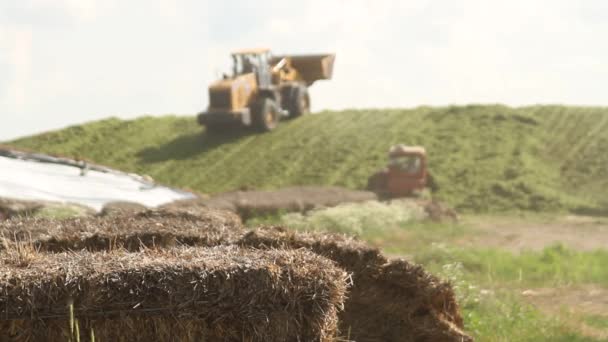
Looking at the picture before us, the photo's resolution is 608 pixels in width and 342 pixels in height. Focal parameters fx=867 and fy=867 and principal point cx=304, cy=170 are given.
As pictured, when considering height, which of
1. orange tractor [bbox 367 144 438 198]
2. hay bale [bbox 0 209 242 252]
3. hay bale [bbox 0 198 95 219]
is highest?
hay bale [bbox 0 209 242 252]

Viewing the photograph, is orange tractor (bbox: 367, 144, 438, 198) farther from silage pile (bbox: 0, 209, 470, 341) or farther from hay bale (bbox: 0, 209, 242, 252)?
silage pile (bbox: 0, 209, 470, 341)

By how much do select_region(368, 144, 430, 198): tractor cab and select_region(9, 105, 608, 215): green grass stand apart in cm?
126

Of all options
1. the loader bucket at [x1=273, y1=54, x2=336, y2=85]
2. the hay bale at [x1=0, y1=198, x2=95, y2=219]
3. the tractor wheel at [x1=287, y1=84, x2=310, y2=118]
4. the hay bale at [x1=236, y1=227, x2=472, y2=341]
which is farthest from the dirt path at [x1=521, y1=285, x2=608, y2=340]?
the loader bucket at [x1=273, y1=54, x2=336, y2=85]

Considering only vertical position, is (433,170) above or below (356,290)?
below

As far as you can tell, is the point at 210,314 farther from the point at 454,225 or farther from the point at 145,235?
the point at 454,225

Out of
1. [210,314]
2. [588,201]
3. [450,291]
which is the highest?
[210,314]

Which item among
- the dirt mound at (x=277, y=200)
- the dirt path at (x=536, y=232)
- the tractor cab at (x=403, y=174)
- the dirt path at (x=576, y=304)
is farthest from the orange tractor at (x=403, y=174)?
the dirt path at (x=576, y=304)

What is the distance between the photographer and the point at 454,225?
17938mm

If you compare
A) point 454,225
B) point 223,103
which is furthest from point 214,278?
point 223,103

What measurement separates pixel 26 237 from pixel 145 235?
2.70 feet

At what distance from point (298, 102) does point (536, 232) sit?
15.3 metres

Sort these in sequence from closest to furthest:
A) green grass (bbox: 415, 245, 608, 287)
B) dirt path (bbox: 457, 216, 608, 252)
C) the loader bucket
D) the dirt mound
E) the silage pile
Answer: the silage pile → green grass (bbox: 415, 245, 608, 287) → dirt path (bbox: 457, 216, 608, 252) → the dirt mound → the loader bucket

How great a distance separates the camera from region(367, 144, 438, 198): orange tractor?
74.4 ft

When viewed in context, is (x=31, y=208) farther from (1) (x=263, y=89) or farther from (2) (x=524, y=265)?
(1) (x=263, y=89)
